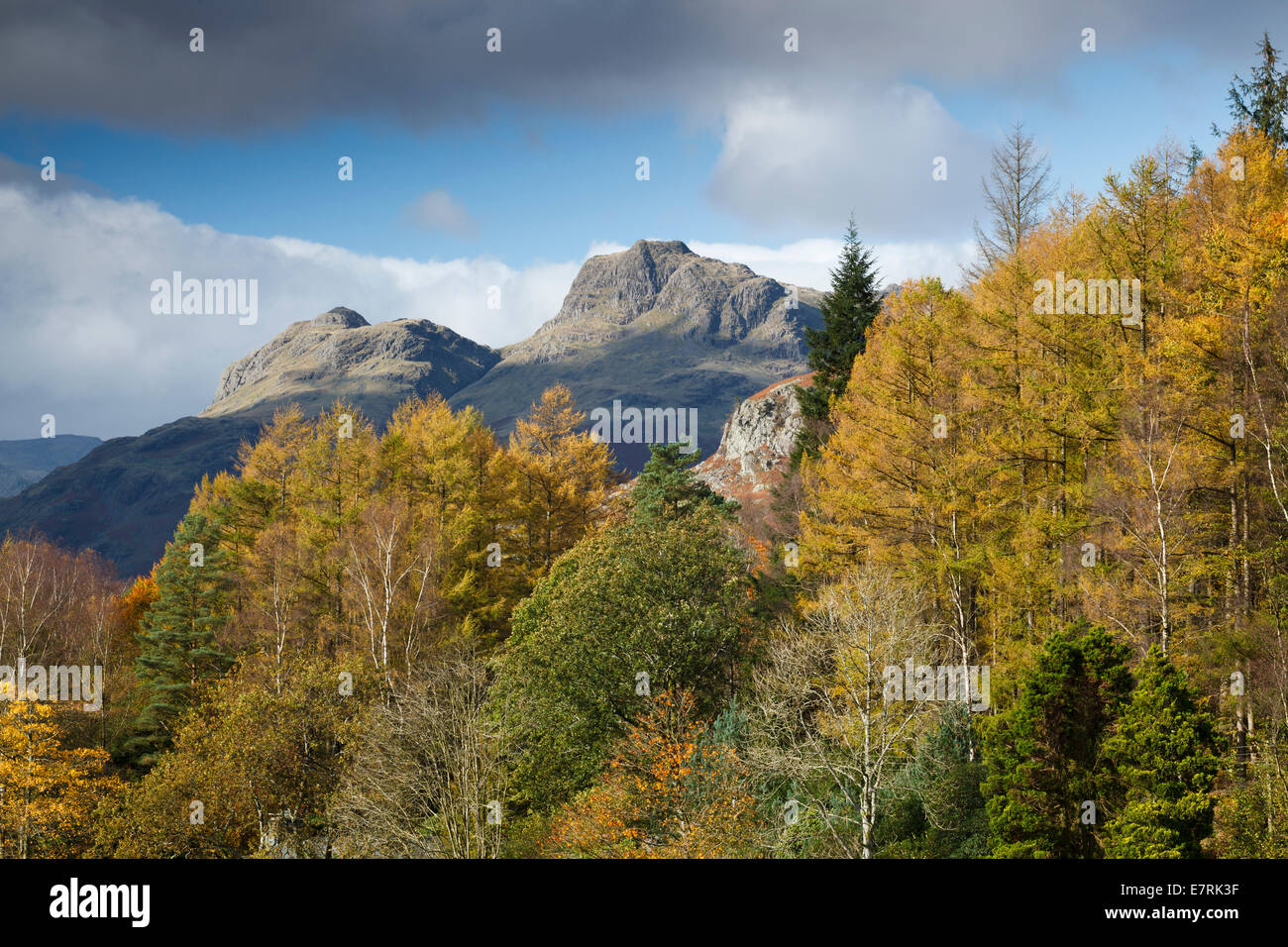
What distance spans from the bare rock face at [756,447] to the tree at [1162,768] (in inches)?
2504

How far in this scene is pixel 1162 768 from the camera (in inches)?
661

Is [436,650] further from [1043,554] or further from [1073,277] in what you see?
[1073,277]

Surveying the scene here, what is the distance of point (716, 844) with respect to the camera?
1928cm

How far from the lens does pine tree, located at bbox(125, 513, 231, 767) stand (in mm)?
42406

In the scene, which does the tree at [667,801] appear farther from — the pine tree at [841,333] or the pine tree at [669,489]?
the pine tree at [841,333]

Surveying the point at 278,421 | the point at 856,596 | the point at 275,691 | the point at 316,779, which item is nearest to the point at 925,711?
the point at 856,596

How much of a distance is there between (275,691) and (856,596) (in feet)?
73.3

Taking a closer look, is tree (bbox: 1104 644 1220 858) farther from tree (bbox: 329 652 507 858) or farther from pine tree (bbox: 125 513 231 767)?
pine tree (bbox: 125 513 231 767)

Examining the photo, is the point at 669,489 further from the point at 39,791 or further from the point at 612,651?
the point at 39,791

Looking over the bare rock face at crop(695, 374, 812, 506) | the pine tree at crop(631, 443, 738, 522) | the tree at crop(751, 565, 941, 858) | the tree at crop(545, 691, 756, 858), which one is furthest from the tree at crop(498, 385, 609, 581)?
the bare rock face at crop(695, 374, 812, 506)

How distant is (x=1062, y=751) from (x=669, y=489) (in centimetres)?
2177

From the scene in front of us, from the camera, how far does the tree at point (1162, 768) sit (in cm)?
1639

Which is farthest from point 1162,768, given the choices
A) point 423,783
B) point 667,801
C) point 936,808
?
point 423,783

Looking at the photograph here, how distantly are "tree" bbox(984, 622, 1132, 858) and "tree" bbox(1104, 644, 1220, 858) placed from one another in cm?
70
